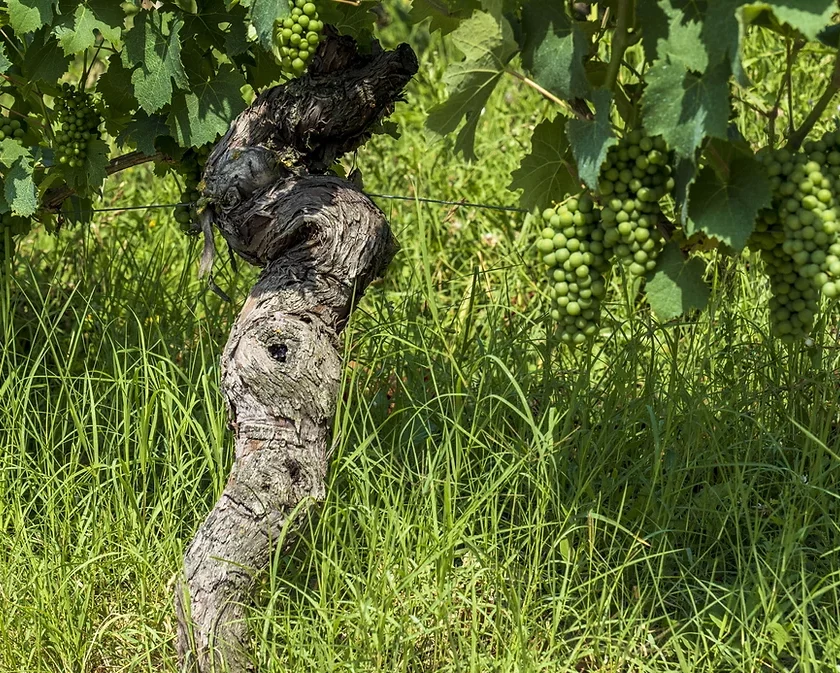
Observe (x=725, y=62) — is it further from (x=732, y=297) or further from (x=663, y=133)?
(x=732, y=297)

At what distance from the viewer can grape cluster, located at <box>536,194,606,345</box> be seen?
1.99m

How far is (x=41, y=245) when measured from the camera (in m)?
4.77

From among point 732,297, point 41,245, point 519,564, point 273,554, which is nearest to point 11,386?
point 273,554

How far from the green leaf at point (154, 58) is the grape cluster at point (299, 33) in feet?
1.13

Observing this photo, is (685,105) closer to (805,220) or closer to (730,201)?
(730,201)

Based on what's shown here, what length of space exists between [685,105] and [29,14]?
5.60ft

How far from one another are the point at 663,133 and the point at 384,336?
154 centimetres

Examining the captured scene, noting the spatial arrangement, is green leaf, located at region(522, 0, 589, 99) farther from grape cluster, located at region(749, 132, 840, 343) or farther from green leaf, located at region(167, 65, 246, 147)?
green leaf, located at region(167, 65, 246, 147)

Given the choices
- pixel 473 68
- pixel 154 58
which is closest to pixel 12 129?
pixel 154 58

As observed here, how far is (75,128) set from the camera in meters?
2.89

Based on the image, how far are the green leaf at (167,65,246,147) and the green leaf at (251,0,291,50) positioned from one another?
39cm

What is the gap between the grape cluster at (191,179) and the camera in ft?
9.74

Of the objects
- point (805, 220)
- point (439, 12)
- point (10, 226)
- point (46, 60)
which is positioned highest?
point (439, 12)

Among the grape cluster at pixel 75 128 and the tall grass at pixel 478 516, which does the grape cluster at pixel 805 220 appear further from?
the grape cluster at pixel 75 128
